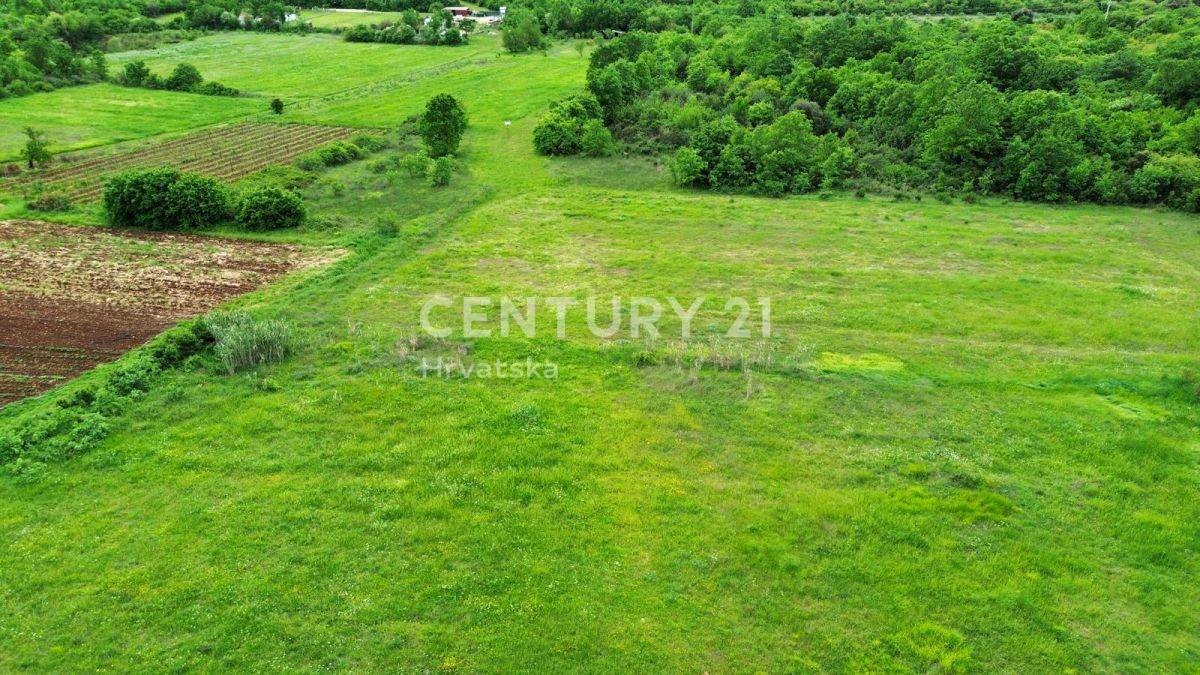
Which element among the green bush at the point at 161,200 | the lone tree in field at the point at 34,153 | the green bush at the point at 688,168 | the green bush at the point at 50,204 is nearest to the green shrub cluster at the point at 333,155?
the green bush at the point at 161,200

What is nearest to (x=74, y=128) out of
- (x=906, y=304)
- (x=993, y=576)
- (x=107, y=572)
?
(x=107, y=572)

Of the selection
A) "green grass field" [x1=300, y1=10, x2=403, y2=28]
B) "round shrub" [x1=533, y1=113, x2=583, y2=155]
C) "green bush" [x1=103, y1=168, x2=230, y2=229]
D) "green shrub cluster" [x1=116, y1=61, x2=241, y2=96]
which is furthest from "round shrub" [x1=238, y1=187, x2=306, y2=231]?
"green grass field" [x1=300, y1=10, x2=403, y2=28]

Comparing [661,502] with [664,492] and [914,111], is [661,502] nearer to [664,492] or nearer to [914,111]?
[664,492]

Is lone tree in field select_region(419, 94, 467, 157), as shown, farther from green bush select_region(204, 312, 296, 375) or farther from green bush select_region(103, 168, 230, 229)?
green bush select_region(204, 312, 296, 375)

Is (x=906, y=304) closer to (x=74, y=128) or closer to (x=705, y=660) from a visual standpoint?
(x=705, y=660)

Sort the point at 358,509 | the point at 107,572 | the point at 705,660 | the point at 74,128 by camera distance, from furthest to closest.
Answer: the point at 74,128
the point at 358,509
the point at 107,572
the point at 705,660

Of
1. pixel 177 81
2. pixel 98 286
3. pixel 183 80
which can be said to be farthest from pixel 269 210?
pixel 177 81

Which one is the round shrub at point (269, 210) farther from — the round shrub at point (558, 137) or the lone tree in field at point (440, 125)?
the round shrub at point (558, 137)

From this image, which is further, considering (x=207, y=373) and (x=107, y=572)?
(x=207, y=373)
